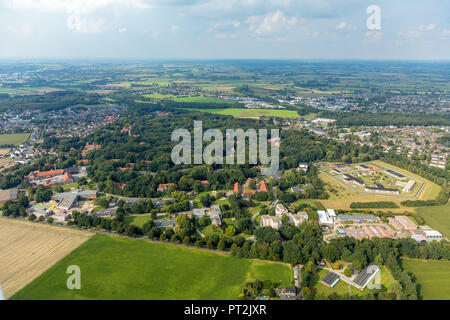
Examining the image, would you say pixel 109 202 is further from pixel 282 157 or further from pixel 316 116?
pixel 316 116

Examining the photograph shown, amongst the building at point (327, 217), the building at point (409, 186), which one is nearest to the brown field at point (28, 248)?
the building at point (327, 217)

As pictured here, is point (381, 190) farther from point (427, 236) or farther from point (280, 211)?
point (280, 211)

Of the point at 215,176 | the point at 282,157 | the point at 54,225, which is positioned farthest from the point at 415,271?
the point at 54,225

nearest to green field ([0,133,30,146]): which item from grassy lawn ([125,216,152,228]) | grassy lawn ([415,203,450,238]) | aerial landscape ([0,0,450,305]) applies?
aerial landscape ([0,0,450,305])

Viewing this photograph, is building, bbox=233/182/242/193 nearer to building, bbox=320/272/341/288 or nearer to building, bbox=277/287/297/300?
building, bbox=320/272/341/288

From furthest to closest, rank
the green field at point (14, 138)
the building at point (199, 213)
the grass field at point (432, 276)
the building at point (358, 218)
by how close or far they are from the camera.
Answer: the green field at point (14, 138)
the building at point (199, 213)
the building at point (358, 218)
the grass field at point (432, 276)

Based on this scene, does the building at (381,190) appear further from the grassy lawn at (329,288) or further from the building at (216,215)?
the building at (216,215)
